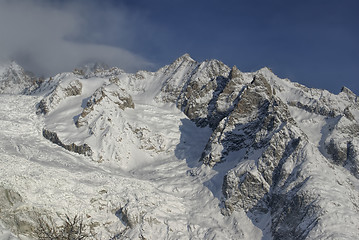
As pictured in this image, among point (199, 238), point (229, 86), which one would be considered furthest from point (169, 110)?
point (199, 238)

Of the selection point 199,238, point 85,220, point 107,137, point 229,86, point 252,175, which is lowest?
point 85,220

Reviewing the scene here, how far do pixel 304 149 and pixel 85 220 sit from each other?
48.7 metres

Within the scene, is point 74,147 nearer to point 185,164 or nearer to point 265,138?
point 185,164

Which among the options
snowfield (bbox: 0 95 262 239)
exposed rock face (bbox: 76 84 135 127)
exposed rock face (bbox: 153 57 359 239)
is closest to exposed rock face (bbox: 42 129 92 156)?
snowfield (bbox: 0 95 262 239)

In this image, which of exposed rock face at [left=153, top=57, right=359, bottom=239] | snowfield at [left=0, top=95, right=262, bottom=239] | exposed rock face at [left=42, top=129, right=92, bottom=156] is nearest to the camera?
snowfield at [left=0, top=95, right=262, bottom=239]

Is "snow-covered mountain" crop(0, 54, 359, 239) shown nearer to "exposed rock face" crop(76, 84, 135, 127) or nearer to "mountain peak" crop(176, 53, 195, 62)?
"exposed rock face" crop(76, 84, 135, 127)

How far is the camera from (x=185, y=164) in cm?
10119

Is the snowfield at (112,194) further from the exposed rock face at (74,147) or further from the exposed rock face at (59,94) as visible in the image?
the exposed rock face at (59,94)

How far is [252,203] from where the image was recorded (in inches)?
3024

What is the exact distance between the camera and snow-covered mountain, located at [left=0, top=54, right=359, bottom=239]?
68.1 m

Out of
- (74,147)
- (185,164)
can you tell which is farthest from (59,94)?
(185,164)

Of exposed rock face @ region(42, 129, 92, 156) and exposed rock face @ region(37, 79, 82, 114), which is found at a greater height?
exposed rock face @ region(37, 79, 82, 114)

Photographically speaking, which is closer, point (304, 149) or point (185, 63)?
point (304, 149)

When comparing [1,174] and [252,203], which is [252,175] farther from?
[1,174]
